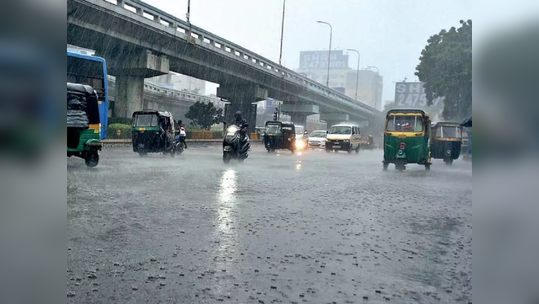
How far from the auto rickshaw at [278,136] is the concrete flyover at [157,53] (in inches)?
190

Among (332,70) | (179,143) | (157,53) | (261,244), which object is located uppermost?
(332,70)

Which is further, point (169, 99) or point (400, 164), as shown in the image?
point (169, 99)

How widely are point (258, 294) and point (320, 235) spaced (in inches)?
76.5

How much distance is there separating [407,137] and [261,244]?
1058 cm

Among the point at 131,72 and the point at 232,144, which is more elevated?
the point at 131,72

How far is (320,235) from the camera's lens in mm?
4797

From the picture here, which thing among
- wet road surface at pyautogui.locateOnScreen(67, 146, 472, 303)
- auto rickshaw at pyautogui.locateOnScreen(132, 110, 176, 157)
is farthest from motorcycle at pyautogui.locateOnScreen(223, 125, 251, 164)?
wet road surface at pyautogui.locateOnScreen(67, 146, 472, 303)

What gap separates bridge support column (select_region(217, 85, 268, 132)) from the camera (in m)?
33.4

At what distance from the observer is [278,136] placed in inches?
921

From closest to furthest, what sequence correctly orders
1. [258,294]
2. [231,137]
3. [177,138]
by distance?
[258,294] → [231,137] → [177,138]

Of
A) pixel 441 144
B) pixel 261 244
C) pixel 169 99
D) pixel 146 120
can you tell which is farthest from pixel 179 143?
pixel 169 99

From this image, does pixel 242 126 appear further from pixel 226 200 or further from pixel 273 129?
pixel 273 129
